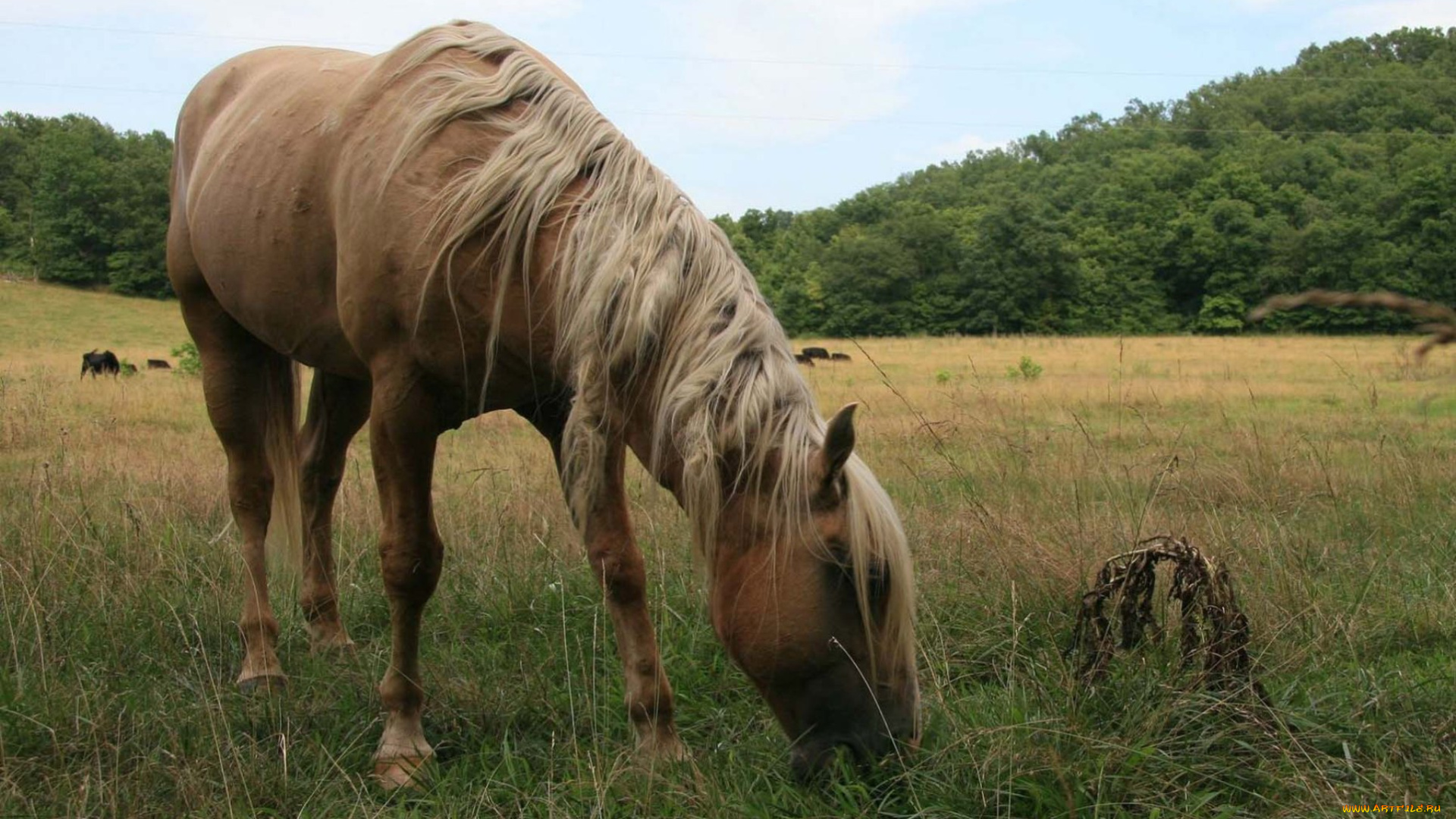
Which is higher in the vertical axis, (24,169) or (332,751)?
(24,169)

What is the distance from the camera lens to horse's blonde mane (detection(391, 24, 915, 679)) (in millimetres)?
2359

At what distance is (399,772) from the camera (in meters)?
2.95

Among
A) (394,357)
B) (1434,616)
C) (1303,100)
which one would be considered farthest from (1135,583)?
(1303,100)

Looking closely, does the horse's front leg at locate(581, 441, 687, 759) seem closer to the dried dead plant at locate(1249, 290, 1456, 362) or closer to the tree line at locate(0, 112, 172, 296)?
the dried dead plant at locate(1249, 290, 1456, 362)

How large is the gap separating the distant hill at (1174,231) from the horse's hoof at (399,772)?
92.3ft

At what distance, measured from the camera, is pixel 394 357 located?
305 cm

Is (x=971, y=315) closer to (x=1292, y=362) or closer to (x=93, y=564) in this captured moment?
(x=1292, y=362)

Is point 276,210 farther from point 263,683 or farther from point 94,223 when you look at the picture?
point 94,223

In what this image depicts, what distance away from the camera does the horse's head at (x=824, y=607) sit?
231cm

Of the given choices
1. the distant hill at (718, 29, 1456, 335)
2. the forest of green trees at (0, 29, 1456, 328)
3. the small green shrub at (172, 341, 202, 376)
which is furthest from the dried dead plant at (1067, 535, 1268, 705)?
the forest of green trees at (0, 29, 1456, 328)

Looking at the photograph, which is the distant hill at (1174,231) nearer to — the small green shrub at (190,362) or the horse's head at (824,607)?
the small green shrub at (190,362)

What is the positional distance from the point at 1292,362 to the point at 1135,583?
2087 centimetres

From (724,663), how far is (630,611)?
0.70 m

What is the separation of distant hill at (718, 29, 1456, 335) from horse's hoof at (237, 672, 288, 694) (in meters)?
28.0
